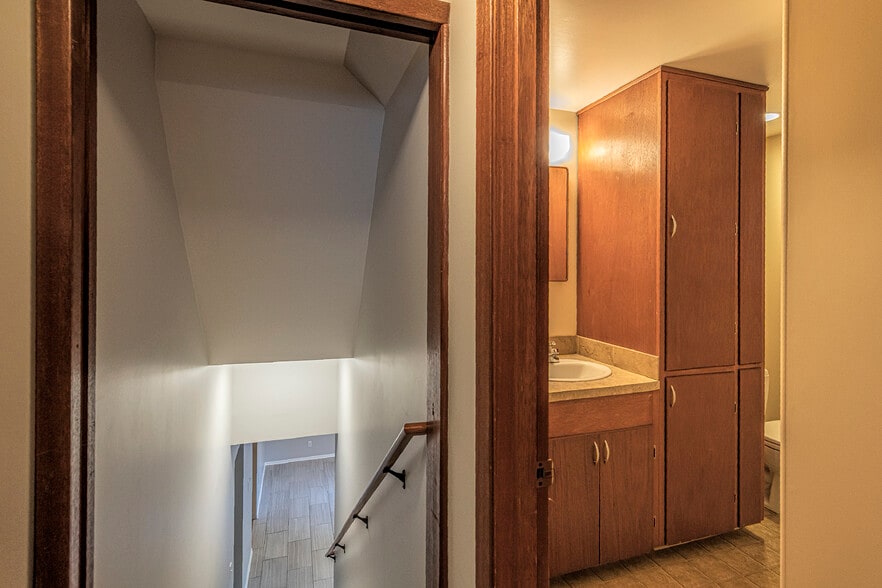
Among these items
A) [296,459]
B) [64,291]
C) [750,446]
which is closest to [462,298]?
[64,291]

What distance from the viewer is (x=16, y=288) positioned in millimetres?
817

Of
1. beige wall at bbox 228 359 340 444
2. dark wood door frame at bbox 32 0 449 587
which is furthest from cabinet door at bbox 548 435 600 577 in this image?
beige wall at bbox 228 359 340 444

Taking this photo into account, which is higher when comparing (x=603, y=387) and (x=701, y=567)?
(x=603, y=387)

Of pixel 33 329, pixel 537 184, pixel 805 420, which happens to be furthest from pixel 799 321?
pixel 33 329

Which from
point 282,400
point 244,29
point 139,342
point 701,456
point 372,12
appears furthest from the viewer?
point 282,400

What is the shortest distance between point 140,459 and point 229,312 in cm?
133

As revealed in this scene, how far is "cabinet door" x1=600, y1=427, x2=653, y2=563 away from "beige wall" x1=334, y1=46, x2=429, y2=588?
1042 millimetres

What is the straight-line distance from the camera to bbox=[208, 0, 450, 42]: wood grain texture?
1080 mm

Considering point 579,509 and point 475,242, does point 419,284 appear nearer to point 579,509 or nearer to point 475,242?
point 475,242

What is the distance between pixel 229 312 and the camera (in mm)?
2797

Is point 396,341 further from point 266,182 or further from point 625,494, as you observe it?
point 625,494

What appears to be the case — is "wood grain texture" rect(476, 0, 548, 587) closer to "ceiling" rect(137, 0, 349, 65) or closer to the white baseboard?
"ceiling" rect(137, 0, 349, 65)

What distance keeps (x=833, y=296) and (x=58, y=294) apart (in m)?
1.35

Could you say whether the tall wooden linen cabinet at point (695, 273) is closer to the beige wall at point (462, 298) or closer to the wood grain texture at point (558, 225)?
the wood grain texture at point (558, 225)
